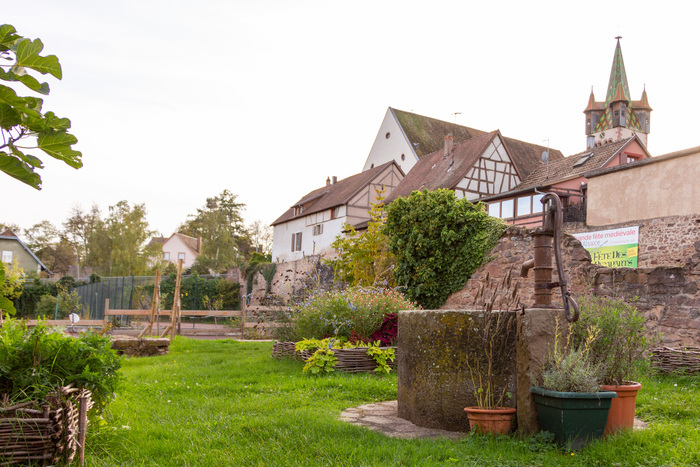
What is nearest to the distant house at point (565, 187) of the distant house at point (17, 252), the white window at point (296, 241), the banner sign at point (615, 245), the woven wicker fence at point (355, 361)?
the banner sign at point (615, 245)

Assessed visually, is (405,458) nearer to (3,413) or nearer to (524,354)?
(524,354)

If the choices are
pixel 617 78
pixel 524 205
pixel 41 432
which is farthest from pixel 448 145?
pixel 617 78

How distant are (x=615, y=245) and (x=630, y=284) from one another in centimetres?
951

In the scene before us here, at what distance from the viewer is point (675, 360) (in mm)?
7082

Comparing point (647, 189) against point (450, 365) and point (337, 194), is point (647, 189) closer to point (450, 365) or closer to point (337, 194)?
→ point (450, 365)

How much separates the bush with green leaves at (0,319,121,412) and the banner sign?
50.7 feet

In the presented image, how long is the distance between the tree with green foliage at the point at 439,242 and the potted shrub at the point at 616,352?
6387mm

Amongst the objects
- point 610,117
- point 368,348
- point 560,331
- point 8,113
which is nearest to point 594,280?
point 368,348

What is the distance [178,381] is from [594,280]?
22.3 ft

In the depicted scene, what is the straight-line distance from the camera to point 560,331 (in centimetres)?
441

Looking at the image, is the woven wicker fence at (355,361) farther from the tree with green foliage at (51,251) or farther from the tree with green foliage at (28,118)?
the tree with green foliage at (51,251)

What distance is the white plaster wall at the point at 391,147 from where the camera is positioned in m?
37.6

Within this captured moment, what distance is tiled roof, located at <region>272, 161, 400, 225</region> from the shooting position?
3494 cm

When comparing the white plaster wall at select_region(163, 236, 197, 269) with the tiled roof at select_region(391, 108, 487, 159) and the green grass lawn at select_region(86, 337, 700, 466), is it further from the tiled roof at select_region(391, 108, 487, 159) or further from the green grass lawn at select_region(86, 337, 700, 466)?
the green grass lawn at select_region(86, 337, 700, 466)
